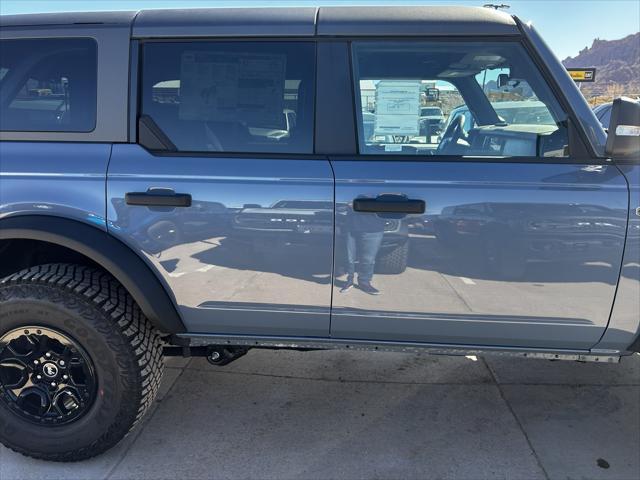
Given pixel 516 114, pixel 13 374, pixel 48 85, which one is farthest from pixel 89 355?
pixel 516 114

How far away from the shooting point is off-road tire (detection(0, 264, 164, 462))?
7.59 ft

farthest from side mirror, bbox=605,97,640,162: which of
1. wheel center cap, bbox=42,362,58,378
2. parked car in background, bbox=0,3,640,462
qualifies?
wheel center cap, bbox=42,362,58,378

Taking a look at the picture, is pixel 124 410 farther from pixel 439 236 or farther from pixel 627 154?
pixel 627 154

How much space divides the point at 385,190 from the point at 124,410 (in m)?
1.60

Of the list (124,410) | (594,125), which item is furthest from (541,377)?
(124,410)

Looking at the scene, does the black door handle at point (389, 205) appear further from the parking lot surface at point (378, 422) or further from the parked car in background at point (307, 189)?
the parking lot surface at point (378, 422)

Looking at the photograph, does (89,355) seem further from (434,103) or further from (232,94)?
(434,103)

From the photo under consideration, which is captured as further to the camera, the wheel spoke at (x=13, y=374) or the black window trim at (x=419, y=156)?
the wheel spoke at (x=13, y=374)

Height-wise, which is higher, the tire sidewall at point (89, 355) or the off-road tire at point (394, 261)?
the off-road tire at point (394, 261)

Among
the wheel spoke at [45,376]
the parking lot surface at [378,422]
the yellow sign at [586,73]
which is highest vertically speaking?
the yellow sign at [586,73]

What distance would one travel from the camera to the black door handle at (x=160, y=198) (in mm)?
2191

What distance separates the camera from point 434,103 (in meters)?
A: 2.37

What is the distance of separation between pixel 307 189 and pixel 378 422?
1459 mm

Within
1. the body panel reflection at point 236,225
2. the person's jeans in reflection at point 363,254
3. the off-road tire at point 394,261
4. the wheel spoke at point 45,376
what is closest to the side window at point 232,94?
the body panel reflection at point 236,225
